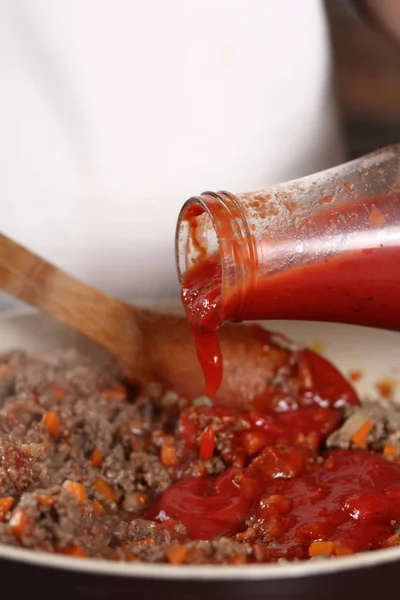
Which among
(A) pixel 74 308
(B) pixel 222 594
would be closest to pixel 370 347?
(A) pixel 74 308

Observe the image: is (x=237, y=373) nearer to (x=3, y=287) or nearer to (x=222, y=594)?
(x=3, y=287)

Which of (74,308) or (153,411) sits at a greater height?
(74,308)

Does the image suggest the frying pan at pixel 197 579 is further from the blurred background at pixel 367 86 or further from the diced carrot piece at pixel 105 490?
the blurred background at pixel 367 86

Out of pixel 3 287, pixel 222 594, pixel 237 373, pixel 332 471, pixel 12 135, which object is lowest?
pixel 332 471

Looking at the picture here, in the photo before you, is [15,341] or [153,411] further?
[15,341]

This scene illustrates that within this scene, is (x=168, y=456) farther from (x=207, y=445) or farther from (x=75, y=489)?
(x=75, y=489)

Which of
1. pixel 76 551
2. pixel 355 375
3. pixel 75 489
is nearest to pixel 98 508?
pixel 75 489

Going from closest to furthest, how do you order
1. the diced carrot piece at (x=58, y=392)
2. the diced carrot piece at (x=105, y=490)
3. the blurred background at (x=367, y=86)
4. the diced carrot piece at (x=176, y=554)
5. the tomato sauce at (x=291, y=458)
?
the diced carrot piece at (x=176, y=554) < the tomato sauce at (x=291, y=458) < the diced carrot piece at (x=105, y=490) < the diced carrot piece at (x=58, y=392) < the blurred background at (x=367, y=86)

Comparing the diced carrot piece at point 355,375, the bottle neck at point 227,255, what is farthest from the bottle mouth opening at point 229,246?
the diced carrot piece at point 355,375
